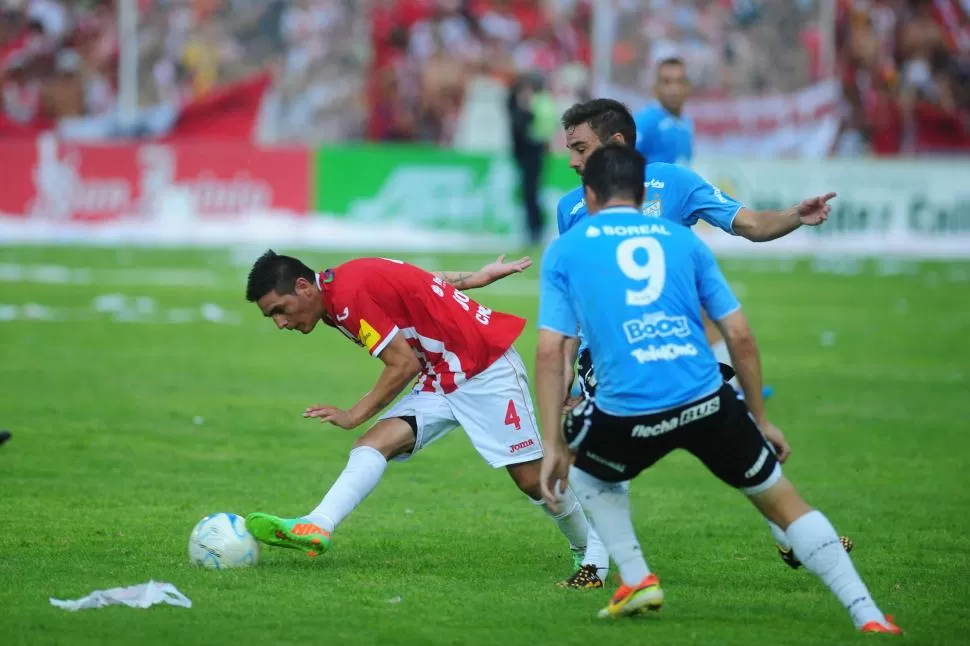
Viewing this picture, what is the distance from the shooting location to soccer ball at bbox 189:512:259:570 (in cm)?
684

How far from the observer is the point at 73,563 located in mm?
6859

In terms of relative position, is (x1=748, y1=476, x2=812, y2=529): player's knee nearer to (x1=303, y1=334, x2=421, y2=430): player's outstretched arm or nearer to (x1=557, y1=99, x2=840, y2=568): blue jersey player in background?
(x1=557, y1=99, x2=840, y2=568): blue jersey player in background

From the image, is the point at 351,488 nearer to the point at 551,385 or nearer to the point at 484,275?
the point at 484,275

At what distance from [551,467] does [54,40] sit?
24.9m

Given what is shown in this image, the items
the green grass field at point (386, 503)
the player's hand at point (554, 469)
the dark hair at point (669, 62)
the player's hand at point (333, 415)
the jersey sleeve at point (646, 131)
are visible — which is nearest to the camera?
the player's hand at point (554, 469)

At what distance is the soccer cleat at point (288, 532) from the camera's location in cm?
657

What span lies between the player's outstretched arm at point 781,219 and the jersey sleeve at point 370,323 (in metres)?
1.74

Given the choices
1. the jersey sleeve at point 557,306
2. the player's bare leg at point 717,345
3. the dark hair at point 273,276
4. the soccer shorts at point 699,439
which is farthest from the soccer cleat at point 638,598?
the player's bare leg at point 717,345

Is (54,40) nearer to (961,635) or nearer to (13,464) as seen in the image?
(13,464)

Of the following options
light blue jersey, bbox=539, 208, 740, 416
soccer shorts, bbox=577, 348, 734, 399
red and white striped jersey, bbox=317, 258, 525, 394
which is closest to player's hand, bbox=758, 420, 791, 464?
light blue jersey, bbox=539, 208, 740, 416

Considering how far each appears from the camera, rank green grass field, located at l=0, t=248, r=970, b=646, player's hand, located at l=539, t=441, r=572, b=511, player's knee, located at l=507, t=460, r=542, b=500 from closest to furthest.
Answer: player's hand, located at l=539, t=441, r=572, b=511 < green grass field, located at l=0, t=248, r=970, b=646 < player's knee, located at l=507, t=460, r=542, b=500

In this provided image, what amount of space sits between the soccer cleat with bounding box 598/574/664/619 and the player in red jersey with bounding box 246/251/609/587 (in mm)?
844

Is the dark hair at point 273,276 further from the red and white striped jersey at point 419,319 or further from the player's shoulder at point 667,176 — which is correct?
the player's shoulder at point 667,176

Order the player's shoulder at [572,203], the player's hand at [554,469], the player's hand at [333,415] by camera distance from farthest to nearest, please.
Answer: the player's shoulder at [572,203] → the player's hand at [333,415] → the player's hand at [554,469]
